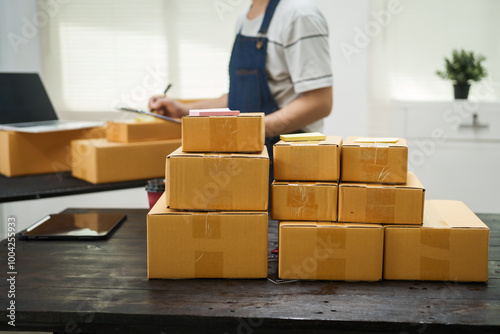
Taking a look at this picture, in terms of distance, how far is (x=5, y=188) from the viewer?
2.14m

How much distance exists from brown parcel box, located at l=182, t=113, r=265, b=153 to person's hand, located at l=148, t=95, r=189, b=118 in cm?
100

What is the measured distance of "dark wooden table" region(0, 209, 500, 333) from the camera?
1.09 meters

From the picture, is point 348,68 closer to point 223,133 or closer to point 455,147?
point 455,147

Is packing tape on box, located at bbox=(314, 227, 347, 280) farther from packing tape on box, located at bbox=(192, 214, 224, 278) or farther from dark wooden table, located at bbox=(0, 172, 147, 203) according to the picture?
dark wooden table, located at bbox=(0, 172, 147, 203)

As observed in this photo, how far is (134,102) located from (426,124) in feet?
6.60

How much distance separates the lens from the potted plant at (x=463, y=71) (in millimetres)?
3516

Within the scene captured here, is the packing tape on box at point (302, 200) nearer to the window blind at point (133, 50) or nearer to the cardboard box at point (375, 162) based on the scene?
the cardboard box at point (375, 162)

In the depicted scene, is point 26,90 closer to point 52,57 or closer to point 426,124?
point 52,57

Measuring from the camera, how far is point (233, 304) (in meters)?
1.16

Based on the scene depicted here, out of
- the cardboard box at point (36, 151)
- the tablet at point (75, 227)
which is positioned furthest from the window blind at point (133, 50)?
the tablet at point (75, 227)

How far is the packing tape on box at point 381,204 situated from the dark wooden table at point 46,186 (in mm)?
1240

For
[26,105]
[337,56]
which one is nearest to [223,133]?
[26,105]

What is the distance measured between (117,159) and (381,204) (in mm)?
1316

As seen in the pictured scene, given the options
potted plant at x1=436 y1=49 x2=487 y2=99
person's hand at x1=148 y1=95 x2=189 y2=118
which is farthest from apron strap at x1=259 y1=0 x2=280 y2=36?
potted plant at x1=436 y1=49 x2=487 y2=99
